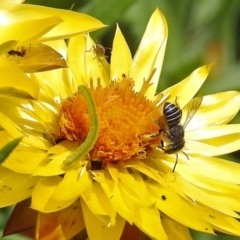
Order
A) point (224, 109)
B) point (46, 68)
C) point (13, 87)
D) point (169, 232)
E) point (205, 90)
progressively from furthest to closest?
1. point (205, 90)
2. point (224, 109)
3. point (169, 232)
4. point (46, 68)
5. point (13, 87)

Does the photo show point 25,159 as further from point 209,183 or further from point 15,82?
point 209,183

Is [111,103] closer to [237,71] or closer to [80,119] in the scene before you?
[80,119]

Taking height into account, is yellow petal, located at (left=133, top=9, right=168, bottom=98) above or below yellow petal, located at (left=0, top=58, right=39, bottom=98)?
below

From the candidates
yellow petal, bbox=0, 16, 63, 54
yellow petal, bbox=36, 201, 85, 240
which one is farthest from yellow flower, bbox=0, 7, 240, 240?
yellow petal, bbox=0, 16, 63, 54

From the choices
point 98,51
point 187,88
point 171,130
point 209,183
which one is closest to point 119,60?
point 98,51

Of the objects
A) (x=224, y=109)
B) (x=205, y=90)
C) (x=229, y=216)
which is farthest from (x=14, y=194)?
(x=205, y=90)

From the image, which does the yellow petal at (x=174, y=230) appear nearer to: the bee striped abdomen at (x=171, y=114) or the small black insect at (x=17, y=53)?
the bee striped abdomen at (x=171, y=114)

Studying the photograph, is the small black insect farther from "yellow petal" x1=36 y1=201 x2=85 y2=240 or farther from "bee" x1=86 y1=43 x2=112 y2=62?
"bee" x1=86 y1=43 x2=112 y2=62
